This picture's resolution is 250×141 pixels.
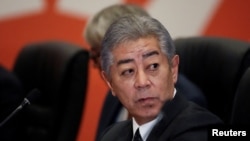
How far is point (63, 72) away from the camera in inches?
112

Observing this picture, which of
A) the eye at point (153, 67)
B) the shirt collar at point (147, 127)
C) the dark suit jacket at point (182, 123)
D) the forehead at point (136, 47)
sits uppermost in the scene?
the forehead at point (136, 47)

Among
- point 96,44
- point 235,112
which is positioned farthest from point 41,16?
point 235,112

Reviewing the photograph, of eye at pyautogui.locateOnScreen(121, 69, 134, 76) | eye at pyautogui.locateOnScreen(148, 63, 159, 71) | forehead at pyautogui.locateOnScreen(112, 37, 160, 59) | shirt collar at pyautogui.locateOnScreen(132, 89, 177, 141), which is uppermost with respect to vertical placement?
forehead at pyautogui.locateOnScreen(112, 37, 160, 59)

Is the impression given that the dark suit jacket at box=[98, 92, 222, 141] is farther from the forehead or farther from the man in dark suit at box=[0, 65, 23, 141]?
the man in dark suit at box=[0, 65, 23, 141]

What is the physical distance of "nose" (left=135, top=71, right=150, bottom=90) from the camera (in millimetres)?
1562

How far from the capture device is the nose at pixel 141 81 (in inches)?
61.5

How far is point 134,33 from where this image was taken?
1.58 m

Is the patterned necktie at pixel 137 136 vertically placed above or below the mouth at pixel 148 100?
below

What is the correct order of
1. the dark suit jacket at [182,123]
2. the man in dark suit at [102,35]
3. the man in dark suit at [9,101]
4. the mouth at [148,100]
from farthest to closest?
1. the man in dark suit at [9,101]
2. the man in dark suit at [102,35]
3. the mouth at [148,100]
4. the dark suit jacket at [182,123]

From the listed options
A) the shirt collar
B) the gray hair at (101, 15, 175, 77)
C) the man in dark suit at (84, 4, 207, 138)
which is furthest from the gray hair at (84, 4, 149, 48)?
the shirt collar

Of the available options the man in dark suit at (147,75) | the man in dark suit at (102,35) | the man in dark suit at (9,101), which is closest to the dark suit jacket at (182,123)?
the man in dark suit at (147,75)

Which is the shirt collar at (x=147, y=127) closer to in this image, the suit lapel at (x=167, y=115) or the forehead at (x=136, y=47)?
the suit lapel at (x=167, y=115)

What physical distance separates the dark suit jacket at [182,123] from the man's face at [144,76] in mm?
34

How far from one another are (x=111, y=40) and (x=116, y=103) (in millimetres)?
1034
